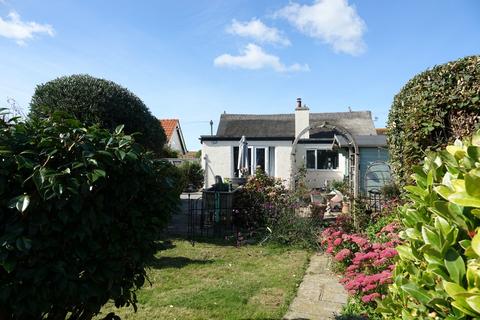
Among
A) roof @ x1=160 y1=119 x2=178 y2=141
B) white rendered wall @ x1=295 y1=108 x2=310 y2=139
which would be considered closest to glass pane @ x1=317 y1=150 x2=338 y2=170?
white rendered wall @ x1=295 y1=108 x2=310 y2=139

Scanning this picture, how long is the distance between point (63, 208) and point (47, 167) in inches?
11.1

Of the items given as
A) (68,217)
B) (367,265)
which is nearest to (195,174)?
(367,265)

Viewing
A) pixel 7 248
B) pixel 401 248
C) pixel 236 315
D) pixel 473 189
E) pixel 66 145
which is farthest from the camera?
pixel 236 315

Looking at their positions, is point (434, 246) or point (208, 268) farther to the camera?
point (208, 268)

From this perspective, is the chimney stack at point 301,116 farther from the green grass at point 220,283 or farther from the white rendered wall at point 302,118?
the green grass at point 220,283

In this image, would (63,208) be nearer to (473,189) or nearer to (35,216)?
(35,216)

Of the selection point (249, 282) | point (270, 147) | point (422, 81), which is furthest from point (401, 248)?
point (270, 147)

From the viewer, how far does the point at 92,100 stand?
8.37 meters

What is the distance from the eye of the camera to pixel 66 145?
2268 mm

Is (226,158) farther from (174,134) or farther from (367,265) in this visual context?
(367,265)

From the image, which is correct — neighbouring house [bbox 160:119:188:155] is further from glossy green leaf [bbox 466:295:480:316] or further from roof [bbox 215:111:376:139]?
glossy green leaf [bbox 466:295:480:316]

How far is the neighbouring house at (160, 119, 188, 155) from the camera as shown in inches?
1292

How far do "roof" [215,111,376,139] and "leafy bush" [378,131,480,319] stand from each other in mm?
19037

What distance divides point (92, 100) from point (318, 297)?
22.4ft
